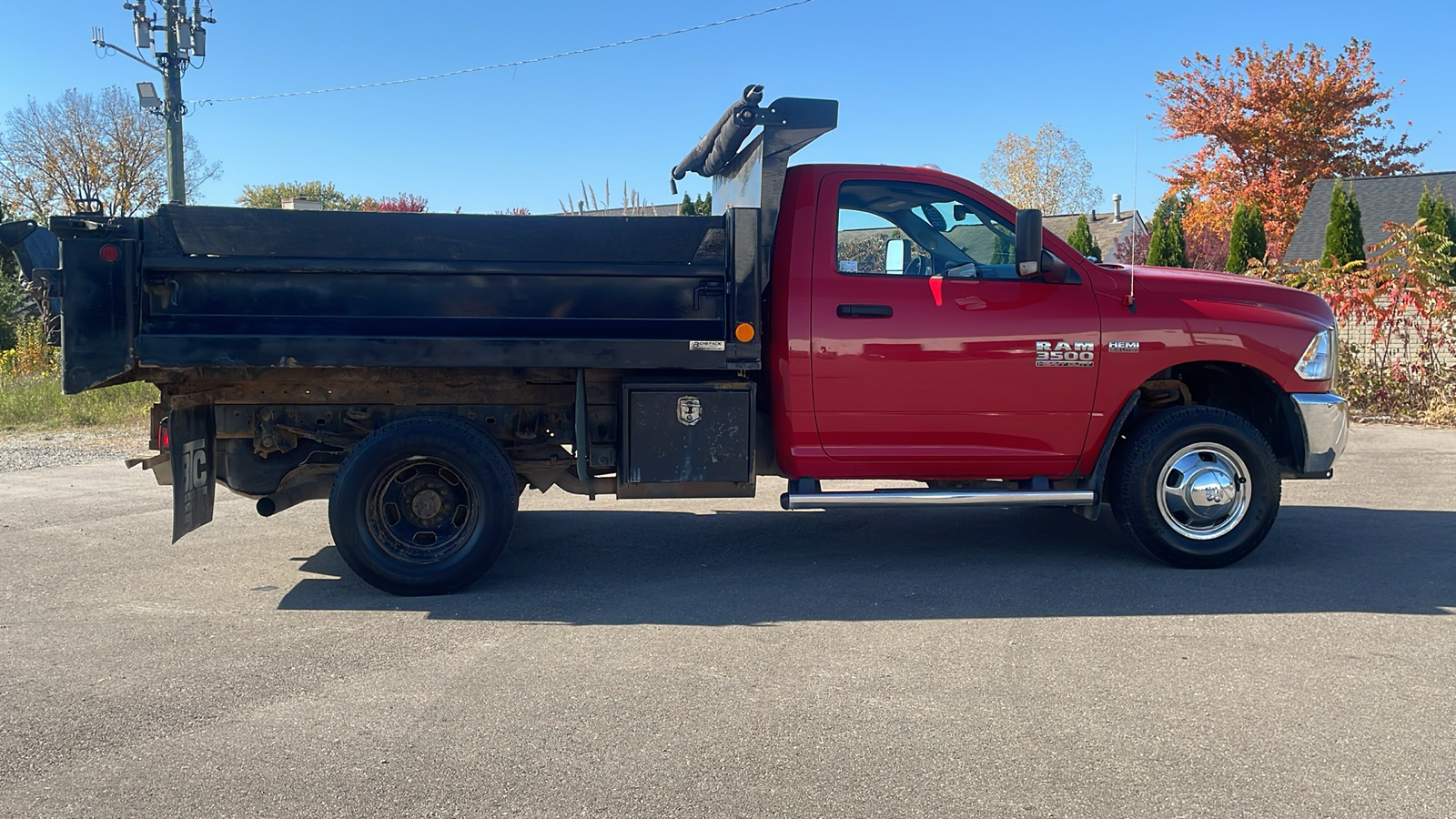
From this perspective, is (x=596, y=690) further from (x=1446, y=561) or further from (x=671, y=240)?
(x=1446, y=561)

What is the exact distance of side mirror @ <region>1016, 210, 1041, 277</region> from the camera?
5934 millimetres

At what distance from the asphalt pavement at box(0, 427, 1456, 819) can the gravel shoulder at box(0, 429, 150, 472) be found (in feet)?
12.7

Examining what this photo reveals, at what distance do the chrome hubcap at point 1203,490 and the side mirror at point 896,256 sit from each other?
1.86 metres

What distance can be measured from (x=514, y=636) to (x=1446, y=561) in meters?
5.31

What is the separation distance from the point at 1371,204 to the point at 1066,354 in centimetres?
3169

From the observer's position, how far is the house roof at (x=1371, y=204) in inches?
1233

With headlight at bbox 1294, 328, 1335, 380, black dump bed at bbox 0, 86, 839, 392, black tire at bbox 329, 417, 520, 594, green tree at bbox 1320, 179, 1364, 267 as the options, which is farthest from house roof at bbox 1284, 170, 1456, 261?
black tire at bbox 329, 417, 520, 594

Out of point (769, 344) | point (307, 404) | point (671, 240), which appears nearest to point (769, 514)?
point (769, 344)

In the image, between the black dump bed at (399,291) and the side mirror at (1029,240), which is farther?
the side mirror at (1029,240)

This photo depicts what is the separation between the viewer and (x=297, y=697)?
4348 millimetres

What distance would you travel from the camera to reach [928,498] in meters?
6.08

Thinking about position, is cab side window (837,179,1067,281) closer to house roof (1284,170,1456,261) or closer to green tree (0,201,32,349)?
green tree (0,201,32,349)

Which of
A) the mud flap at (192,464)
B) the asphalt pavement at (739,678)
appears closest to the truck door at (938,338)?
the asphalt pavement at (739,678)

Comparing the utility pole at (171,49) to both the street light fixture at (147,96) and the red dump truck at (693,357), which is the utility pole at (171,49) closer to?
the street light fixture at (147,96)
